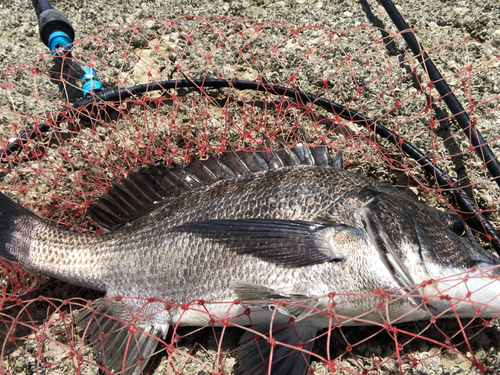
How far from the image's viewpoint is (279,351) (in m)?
1.72

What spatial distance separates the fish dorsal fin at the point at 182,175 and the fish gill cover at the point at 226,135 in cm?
12

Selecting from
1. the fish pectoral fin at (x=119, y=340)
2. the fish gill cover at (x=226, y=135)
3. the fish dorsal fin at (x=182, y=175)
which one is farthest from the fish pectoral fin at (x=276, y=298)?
the fish dorsal fin at (x=182, y=175)

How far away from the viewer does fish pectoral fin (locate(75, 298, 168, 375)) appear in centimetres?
184

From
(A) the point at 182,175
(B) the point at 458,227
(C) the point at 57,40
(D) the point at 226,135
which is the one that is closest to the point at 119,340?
(A) the point at 182,175

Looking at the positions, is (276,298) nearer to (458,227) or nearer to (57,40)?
(458,227)

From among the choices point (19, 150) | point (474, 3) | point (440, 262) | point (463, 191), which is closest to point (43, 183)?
point (19, 150)

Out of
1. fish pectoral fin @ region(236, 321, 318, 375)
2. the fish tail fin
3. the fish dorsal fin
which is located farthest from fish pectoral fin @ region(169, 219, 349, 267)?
the fish tail fin

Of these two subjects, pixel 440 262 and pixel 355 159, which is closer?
pixel 440 262

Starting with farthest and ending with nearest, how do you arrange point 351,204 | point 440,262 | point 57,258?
point 57,258 < point 351,204 < point 440,262

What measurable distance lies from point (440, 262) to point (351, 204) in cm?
46

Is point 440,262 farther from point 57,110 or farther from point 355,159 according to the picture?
point 57,110

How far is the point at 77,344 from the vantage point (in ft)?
6.54

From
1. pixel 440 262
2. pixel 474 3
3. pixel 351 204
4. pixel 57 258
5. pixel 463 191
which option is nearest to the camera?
pixel 440 262

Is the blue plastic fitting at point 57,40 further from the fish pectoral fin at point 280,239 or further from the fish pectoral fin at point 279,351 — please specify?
the fish pectoral fin at point 279,351
